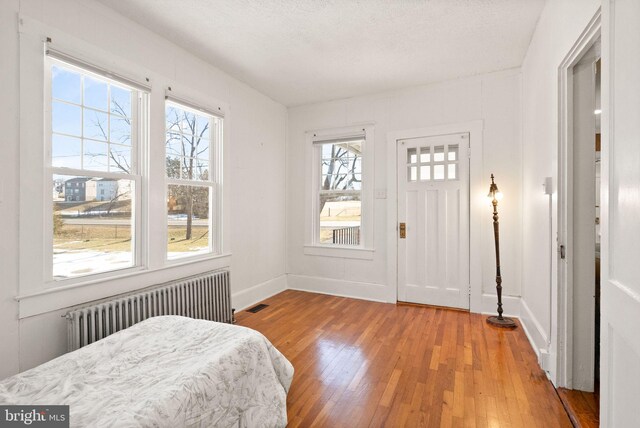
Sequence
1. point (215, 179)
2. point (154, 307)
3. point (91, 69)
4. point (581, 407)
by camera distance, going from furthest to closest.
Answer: point (215, 179) < point (154, 307) < point (91, 69) < point (581, 407)

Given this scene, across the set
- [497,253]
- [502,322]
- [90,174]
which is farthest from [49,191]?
[502,322]

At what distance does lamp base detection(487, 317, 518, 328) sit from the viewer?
3.36m

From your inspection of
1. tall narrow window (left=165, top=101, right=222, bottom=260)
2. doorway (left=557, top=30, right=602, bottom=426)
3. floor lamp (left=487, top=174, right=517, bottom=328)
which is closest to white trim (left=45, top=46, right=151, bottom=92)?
tall narrow window (left=165, top=101, right=222, bottom=260)

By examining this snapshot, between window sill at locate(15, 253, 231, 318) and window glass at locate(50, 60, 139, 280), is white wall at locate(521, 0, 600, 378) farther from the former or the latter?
window glass at locate(50, 60, 139, 280)

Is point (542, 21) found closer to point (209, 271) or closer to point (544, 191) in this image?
point (544, 191)

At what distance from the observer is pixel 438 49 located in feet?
10.6

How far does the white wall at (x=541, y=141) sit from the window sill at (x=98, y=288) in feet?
10.8

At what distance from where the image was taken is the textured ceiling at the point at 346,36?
254 centimetres

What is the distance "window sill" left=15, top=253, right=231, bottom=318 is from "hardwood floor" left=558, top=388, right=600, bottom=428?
10.8 ft

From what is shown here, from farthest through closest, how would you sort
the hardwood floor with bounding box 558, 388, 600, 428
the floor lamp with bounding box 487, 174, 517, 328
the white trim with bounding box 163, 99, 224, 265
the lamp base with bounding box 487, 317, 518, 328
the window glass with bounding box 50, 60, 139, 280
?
1. the white trim with bounding box 163, 99, 224, 265
2. the floor lamp with bounding box 487, 174, 517, 328
3. the lamp base with bounding box 487, 317, 518, 328
4. the window glass with bounding box 50, 60, 139, 280
5. the hardwood floor with bounding box 558, 388, 600, 428

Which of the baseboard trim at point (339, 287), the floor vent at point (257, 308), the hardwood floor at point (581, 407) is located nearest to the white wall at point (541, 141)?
the hardwood floor at point (581, 407)

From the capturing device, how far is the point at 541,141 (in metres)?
2.71

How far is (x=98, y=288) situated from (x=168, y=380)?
1.39 metres

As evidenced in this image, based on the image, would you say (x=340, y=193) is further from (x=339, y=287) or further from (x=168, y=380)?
(x=168, y=380)
